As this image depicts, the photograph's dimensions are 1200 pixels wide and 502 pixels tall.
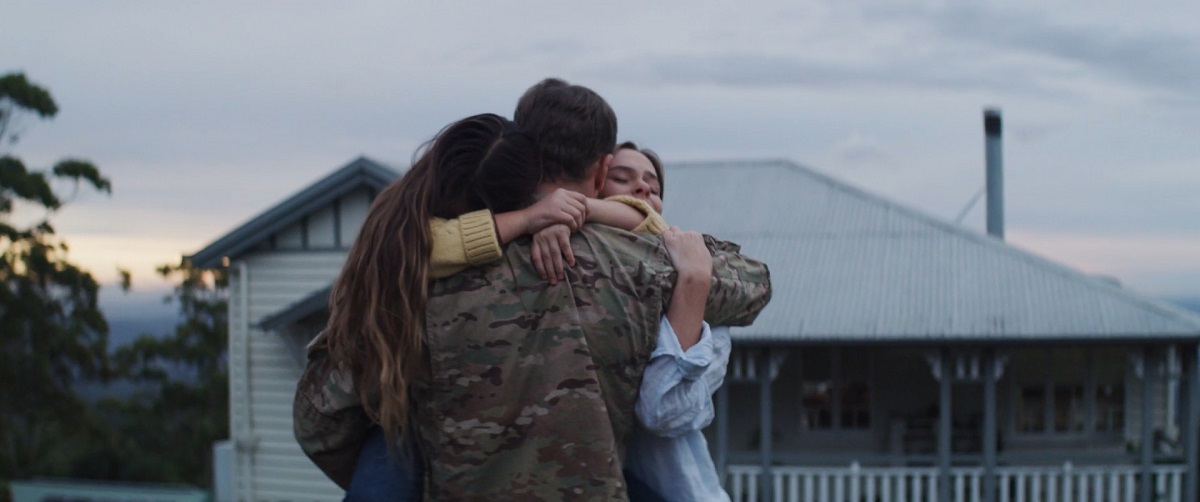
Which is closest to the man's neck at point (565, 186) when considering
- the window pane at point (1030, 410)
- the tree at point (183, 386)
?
the window pane at point (1030, 410)

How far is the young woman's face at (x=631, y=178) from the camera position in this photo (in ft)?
9.04

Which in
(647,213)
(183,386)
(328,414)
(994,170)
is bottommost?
(183,386)

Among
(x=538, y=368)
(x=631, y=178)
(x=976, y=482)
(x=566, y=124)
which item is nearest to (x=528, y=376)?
(x=538, y=368)

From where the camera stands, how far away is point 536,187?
233cm

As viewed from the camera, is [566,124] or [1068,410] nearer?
[566,124]

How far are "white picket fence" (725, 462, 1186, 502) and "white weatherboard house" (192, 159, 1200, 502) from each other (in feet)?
0.09

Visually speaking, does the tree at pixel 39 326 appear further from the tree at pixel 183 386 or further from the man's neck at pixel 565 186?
the man's neck at pixel 565 186

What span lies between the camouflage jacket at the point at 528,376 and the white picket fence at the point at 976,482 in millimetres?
10726

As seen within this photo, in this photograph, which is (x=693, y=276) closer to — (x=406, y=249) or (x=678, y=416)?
(x=678, y=416)

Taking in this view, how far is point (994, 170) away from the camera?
54.0ft

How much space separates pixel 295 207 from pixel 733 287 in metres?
12.1

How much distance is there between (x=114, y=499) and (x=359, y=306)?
6161 mm

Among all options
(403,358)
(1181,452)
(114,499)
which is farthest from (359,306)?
(1181,452)

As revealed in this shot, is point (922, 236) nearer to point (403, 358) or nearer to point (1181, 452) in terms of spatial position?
point (1181, 452)
